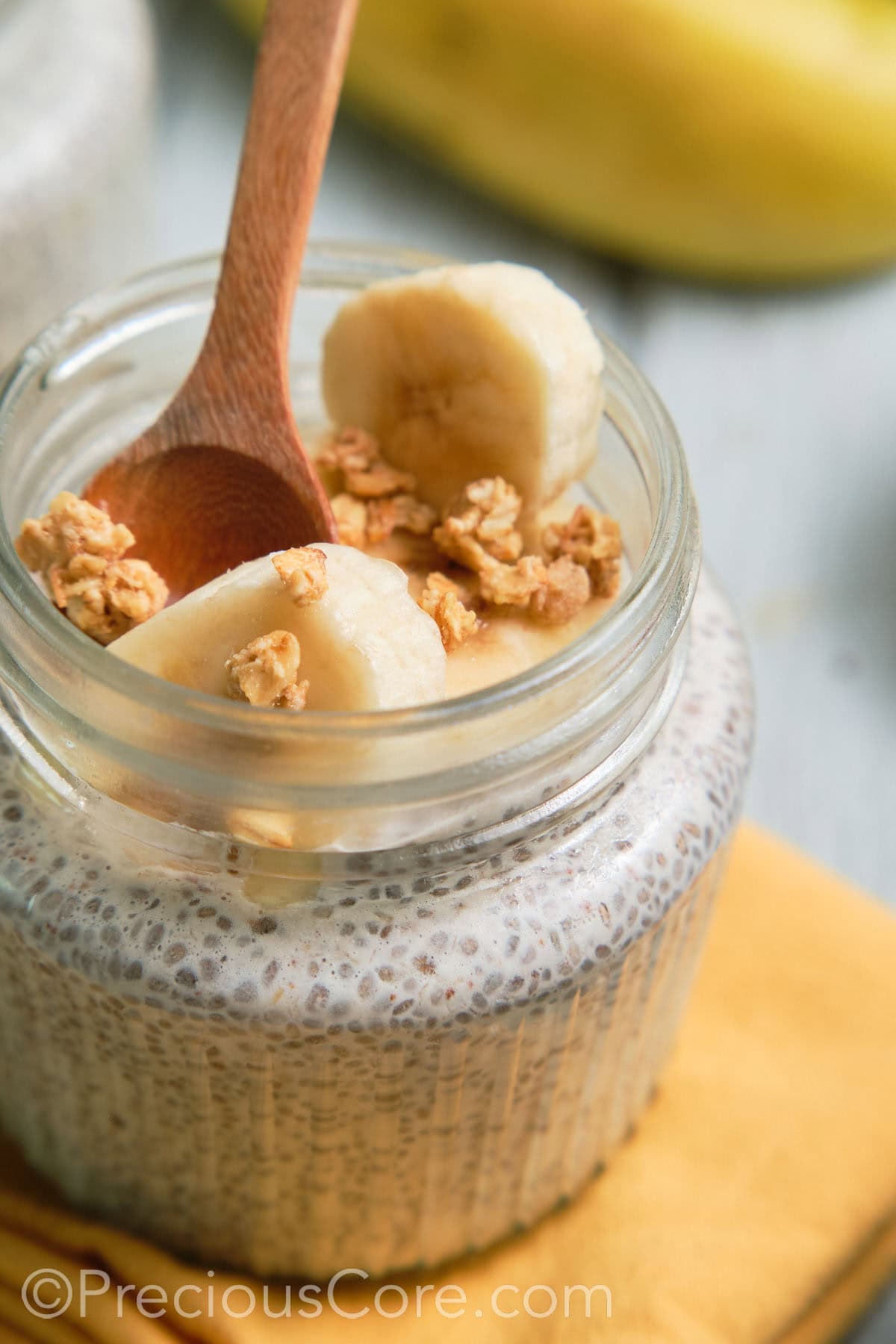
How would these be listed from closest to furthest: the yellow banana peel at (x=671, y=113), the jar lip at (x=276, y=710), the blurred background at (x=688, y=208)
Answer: the jar lip at (x=276, y=710) < the blurred background at (x=688, y=208) < the yellow banana peel at (x=671, y=113)

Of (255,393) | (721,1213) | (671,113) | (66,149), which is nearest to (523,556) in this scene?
(255,393)

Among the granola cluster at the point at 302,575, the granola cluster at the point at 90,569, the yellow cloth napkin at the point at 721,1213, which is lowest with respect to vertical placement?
the yellow cloth napkin at the point at 721,1213

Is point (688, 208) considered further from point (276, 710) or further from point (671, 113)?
point (276, 710)

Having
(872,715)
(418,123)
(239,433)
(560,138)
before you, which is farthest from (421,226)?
(239,433)

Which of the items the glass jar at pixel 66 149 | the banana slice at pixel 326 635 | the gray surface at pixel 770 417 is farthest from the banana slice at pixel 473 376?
the gray surface at pixel 770 417

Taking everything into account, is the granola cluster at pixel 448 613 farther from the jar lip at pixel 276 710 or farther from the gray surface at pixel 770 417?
the gray surface at pixel 770 417

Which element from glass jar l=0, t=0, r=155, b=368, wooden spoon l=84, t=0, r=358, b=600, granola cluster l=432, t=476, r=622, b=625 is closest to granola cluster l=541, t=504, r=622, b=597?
granola cluster l=432, t=476, r=622, b=625
